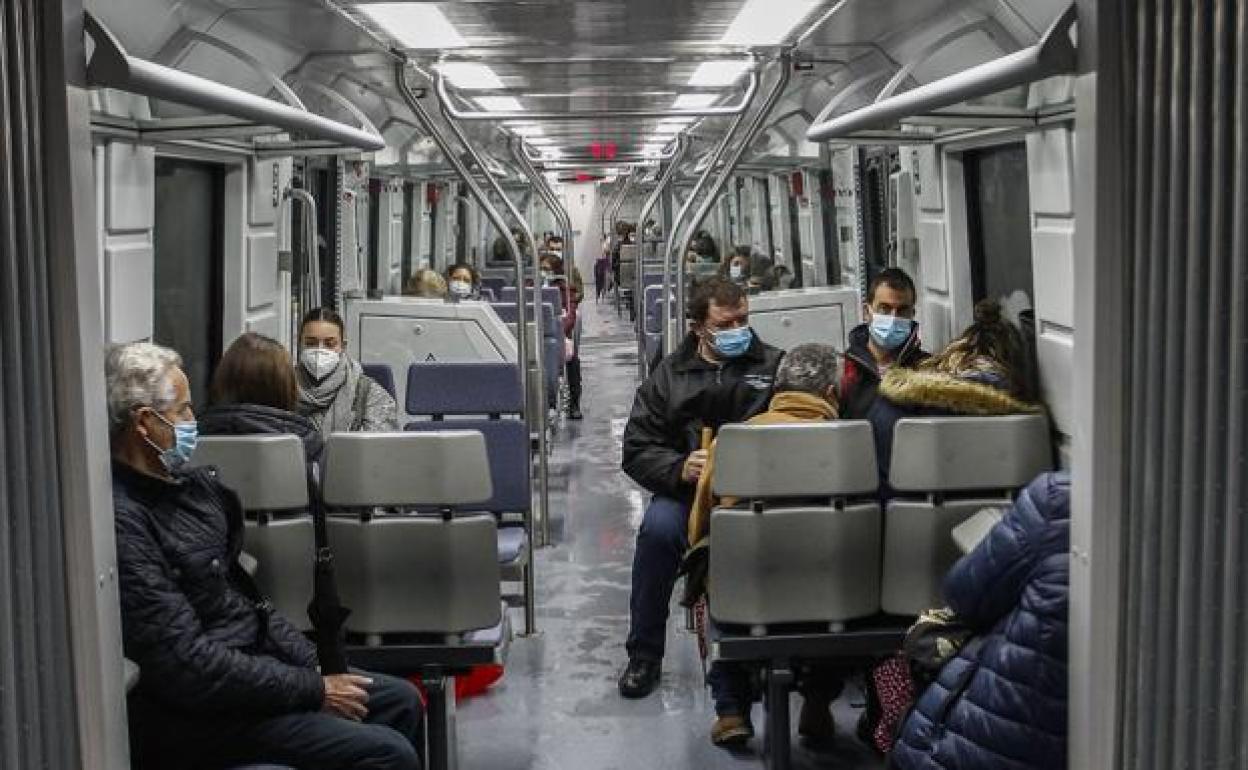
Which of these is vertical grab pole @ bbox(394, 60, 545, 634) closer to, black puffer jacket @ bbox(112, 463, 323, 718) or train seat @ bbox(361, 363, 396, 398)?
train seat @ bbox(361, 363, 396, 398)

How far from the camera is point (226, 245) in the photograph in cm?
766

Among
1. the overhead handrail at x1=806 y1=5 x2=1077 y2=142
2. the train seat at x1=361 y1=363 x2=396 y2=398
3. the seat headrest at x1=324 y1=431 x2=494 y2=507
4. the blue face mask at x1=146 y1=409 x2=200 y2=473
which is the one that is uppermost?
the overhead handrail at x1=806 y1=5 x2=1077 y2=142

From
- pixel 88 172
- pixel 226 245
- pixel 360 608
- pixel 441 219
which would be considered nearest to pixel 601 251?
pixel 441 219

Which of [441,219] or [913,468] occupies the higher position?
[441,219]

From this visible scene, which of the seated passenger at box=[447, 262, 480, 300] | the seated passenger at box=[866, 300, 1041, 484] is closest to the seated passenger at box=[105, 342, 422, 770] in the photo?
the seated passenger at box=[866, 300, 1041, 484]

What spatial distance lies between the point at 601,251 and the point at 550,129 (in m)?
23.0

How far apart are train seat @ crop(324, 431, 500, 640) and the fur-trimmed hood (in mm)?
1378

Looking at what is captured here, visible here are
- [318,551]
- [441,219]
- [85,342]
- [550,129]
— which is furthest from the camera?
[441,219]

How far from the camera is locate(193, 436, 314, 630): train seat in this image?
4523 millimetres

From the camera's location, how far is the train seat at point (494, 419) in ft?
21.0

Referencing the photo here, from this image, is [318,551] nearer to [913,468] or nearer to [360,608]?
[360,608]

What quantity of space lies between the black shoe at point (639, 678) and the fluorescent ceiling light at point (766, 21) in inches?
102

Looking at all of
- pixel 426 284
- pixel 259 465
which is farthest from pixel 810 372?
pixel 426 284

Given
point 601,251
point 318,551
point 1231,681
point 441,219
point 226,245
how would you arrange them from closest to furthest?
point 1231,681
point 318,551
point 226,245
point 441,219
point 601,251
